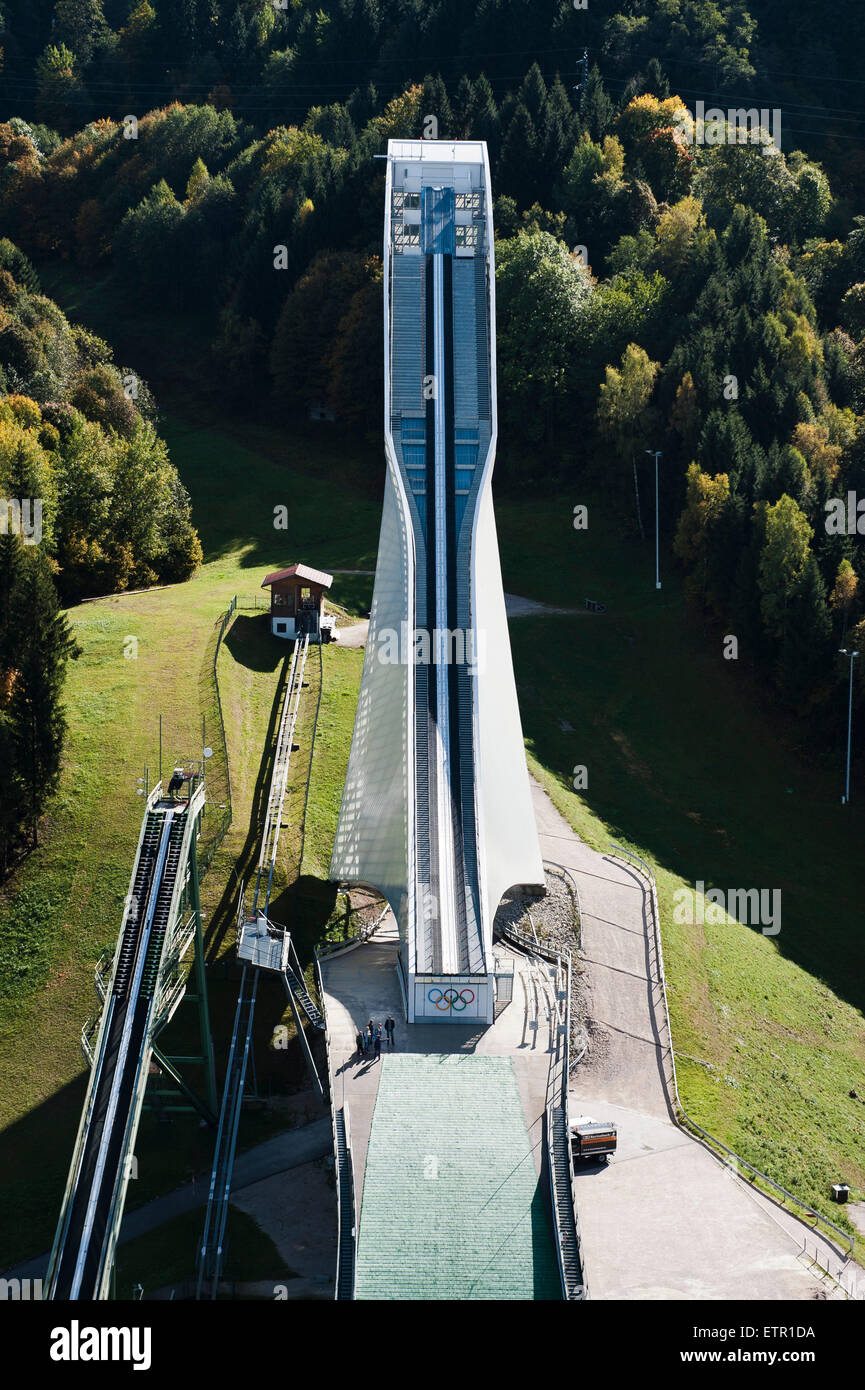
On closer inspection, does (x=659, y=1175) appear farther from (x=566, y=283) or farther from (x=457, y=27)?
(x=457, y=27)

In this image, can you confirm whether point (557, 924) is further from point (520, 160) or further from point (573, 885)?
point (520, 160)

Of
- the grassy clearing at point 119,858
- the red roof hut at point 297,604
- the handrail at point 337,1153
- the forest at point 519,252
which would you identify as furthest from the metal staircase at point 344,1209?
the red roof hut at point 297,604

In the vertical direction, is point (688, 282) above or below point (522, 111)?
below

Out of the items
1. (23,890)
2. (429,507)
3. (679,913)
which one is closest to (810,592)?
(679,913)

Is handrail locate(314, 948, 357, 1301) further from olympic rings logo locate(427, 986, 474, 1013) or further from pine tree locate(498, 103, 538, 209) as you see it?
pine tree locate(498, 103, 538, 209)

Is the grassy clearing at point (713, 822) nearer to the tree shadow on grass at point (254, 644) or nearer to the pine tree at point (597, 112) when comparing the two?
the tree shadow on grass at point (254, 644)

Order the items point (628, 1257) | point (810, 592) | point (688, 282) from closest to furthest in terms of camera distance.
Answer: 1. point (628, 1257)
2. point (810, 592)
3. point (688, 282)
